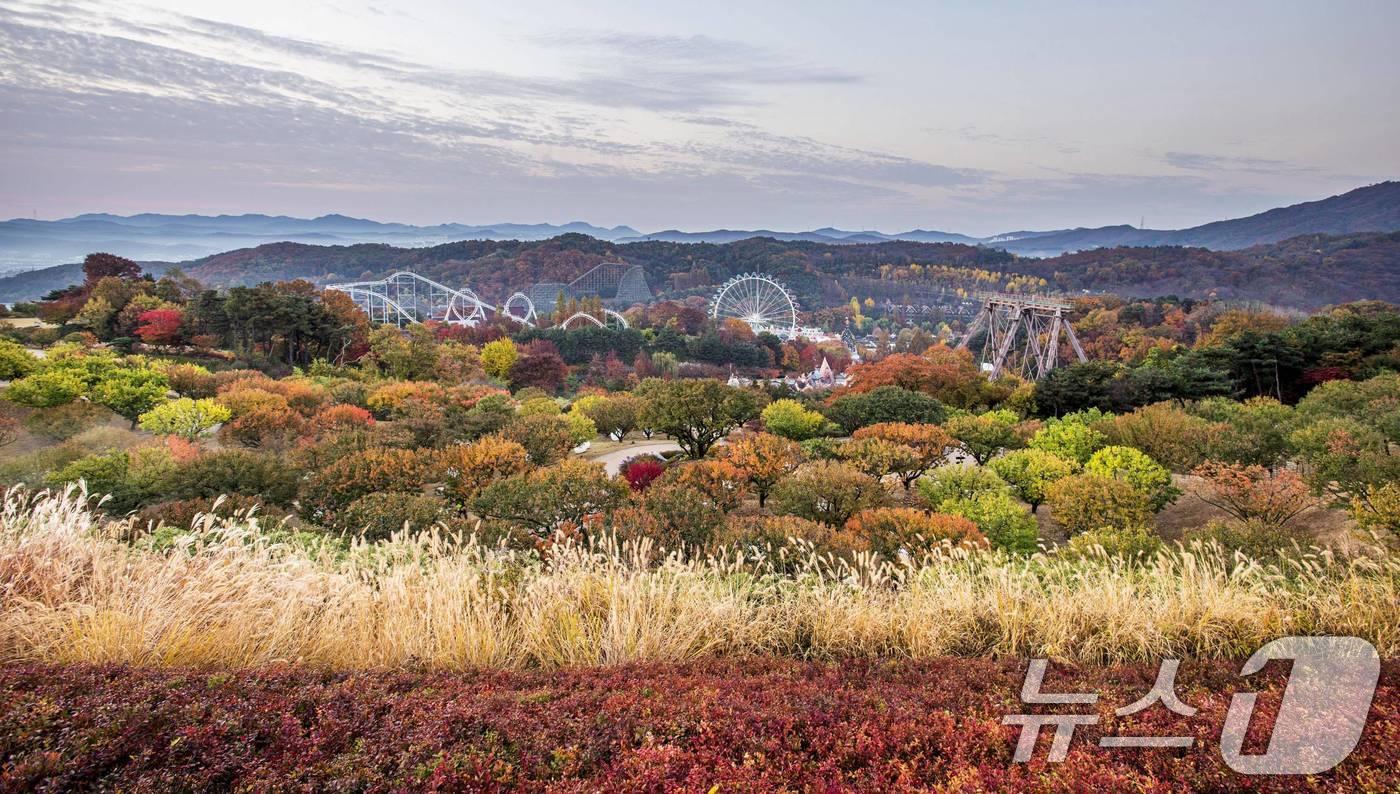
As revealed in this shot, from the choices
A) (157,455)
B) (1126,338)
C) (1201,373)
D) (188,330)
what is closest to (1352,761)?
(157,455)

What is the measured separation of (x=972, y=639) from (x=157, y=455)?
13423 mm

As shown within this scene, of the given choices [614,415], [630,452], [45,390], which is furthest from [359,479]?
[614,415]

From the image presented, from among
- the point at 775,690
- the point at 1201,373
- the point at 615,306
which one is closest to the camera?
the point at 775,690

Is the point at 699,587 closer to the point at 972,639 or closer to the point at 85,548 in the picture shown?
the point at 972,639

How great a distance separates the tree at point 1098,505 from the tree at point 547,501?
7.09 m

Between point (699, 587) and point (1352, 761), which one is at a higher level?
point (1352, 761)

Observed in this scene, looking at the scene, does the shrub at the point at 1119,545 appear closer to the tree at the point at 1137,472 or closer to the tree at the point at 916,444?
the tree at the point at 1137,472

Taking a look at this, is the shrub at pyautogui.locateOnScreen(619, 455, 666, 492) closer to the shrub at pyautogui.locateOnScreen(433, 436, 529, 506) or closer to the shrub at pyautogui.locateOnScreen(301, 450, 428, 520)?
the shrub at pyautogui.locateOnScreen(433, 436, 529, 506)

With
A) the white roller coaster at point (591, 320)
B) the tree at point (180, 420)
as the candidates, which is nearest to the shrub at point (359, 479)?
the tree at point (180, 420)

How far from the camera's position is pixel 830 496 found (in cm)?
1064

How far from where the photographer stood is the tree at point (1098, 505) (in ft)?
34.9

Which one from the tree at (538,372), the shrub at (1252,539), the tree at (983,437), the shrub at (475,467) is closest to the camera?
the shrub at (1252,539)

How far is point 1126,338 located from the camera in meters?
50.3

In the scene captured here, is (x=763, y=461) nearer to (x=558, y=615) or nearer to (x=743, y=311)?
(x=558, y=615)
